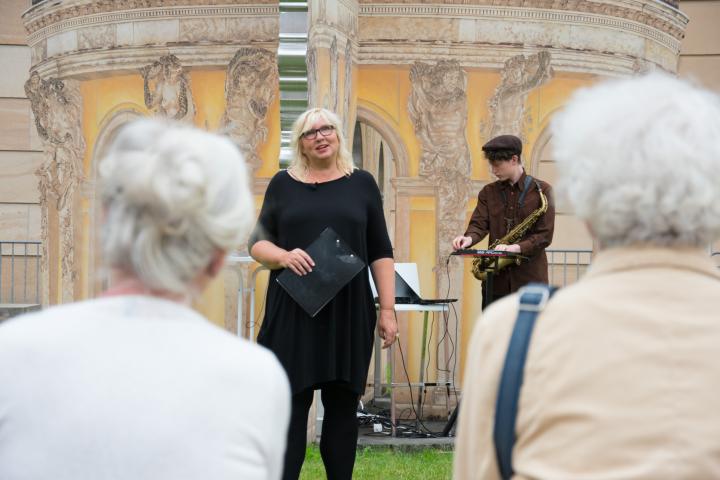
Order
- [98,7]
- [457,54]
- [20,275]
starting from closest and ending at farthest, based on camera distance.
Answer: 1. [457,54]
2. [98,7]
3. [20,275]

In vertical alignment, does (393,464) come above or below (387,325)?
below

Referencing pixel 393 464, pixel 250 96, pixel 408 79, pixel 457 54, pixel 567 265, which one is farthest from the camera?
pixel 567 265

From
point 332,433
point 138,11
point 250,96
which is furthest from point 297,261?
point 138,11

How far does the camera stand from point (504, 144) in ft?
19.1

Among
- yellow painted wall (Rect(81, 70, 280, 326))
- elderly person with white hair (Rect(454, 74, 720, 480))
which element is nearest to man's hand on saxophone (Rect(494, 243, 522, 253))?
yellow painted wall (Rect(81, 70, 280, 326))

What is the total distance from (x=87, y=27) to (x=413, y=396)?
3983 mm

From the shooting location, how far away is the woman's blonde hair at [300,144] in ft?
14.6

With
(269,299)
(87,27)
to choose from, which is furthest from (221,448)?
(87,27)

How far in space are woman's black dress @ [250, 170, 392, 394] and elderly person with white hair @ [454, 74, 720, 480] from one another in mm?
2472

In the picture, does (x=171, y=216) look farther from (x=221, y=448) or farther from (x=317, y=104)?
(x=317, y=104)

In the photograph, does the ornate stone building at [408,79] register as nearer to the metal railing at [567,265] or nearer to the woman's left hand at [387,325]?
the woman's left hand at [387,325]

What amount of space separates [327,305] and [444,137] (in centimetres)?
366

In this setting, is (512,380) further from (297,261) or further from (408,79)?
(408,79)

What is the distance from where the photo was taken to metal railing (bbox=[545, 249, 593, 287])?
1128cm
